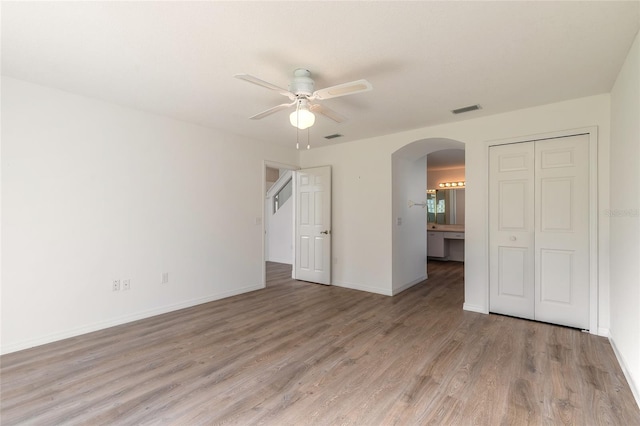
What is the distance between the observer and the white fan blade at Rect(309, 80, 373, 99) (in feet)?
7.05

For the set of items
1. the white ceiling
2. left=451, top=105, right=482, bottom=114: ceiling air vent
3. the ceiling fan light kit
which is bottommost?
the ceiling fan light kit

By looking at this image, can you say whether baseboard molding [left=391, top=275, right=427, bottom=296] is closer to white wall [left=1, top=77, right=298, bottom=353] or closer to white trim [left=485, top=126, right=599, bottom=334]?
white trim [left=485, top=126, right=599, bottom=334]

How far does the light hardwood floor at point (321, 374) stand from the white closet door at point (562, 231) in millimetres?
Result: 263

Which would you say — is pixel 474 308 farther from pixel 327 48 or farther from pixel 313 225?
pixel 327 48

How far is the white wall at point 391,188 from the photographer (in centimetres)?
312

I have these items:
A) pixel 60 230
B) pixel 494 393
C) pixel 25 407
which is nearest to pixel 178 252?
pixel 60 230

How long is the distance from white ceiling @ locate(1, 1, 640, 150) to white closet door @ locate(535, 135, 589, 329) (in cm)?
65

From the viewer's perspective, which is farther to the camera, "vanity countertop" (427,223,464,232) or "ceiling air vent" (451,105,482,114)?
"vanity countertop" (427,223,464,232)

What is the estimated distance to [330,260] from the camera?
5.29 meters

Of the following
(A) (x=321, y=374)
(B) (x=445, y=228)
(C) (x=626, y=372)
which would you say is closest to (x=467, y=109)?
(C) (x=626, y=372)

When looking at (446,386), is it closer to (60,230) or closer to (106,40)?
(106,40)

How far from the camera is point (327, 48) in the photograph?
2.23m

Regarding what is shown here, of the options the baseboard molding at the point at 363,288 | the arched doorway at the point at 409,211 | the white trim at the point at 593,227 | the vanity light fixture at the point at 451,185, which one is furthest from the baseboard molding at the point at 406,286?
the vanity light fixture at the point at 451,185

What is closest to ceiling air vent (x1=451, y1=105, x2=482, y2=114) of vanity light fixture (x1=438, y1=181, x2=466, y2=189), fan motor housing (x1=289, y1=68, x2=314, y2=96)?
fan motor housing (x1=289, y1=68, x2=314, y2=96)
